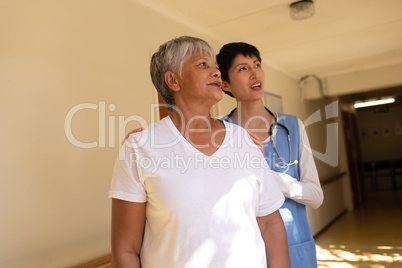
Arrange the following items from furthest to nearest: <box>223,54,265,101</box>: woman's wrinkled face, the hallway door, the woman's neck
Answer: the hallway door → <box>223,54,265,101</box>: woman's wrinkled face → the woman's neck

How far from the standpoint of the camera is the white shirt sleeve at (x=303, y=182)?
147 centimetres

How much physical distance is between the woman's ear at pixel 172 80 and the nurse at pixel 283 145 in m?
0.44

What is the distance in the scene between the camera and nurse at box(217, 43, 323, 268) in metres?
1.49

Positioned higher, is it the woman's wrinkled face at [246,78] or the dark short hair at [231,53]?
the dark short hair at [231,53]

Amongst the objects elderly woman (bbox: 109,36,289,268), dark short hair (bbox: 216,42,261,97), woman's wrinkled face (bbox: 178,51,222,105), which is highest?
dark short hair (bbox: 216,42,261,97)

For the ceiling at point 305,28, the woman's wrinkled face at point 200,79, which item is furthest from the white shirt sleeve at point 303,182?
the ceiling at point 305,28

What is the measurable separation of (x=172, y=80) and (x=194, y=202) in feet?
1.46

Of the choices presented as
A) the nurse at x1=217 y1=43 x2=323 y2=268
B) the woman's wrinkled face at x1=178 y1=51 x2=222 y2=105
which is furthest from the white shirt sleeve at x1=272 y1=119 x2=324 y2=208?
the woman's wrinkled face at x1=178 y1=51 x2=222 y2=105

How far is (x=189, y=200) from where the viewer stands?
3.36 feet

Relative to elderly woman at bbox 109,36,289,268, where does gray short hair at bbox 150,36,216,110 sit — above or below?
above

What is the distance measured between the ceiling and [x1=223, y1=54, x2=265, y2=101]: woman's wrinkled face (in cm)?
151

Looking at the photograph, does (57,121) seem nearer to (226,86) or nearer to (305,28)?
(226,86)

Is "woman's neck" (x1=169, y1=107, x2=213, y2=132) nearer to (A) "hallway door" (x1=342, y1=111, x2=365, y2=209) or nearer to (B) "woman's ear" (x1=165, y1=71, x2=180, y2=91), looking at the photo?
(B) "woman's ear" (x1=165, y1=71, x2=180, y2=91)

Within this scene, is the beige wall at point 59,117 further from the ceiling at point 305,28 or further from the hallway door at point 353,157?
the hallway door at point 353,157
